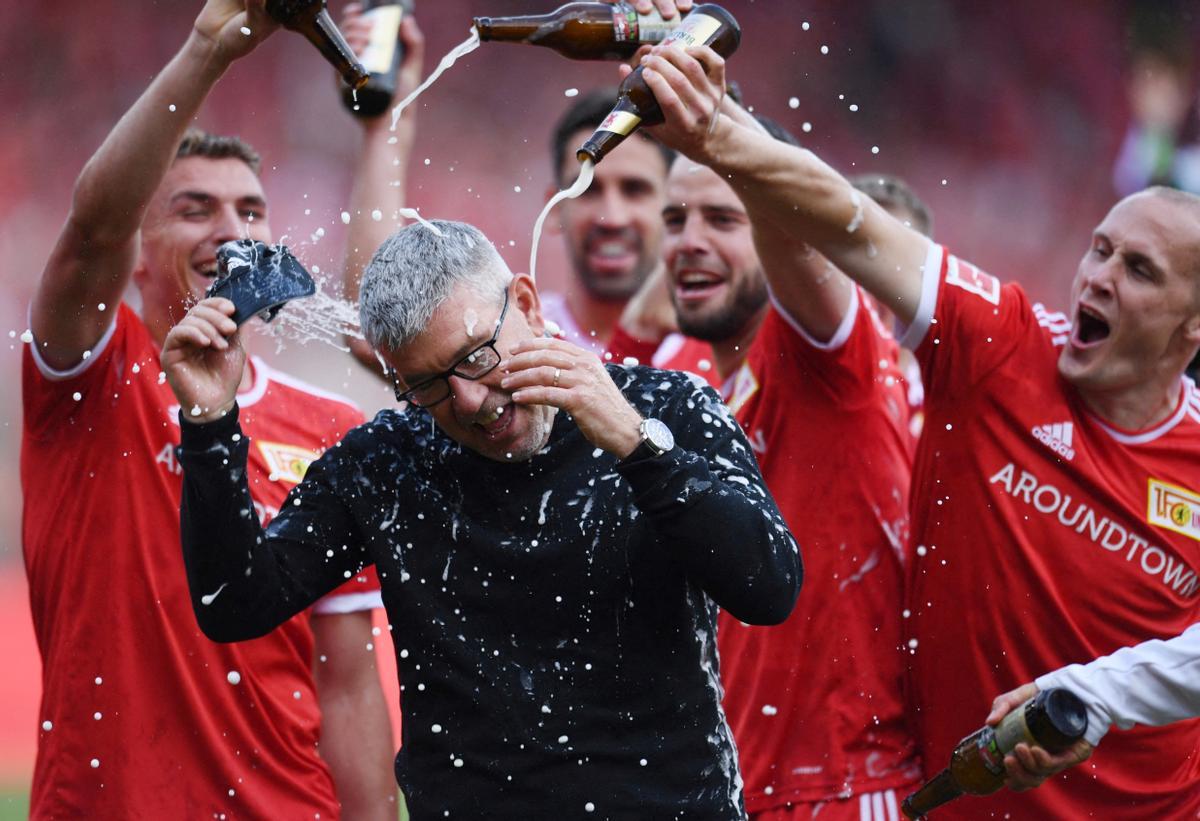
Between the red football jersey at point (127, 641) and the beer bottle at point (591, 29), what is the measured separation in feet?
4.24

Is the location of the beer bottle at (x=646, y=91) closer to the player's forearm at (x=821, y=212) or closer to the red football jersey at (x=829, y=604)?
the player's forearm at (x=821, y=212)

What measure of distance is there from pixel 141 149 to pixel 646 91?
1179 mm

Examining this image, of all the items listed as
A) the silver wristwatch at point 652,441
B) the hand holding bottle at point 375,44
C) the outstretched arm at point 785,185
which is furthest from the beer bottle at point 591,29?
the silver wristwatch at point 652,441

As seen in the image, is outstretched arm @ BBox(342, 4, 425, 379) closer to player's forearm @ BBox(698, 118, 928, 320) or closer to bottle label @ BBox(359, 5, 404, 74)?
bottle label @ BBox(359, 5, 404, 74)

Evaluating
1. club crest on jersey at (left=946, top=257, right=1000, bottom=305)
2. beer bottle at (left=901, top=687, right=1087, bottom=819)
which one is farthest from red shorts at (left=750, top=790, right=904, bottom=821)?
club crest on jersey at (left=946, top=257, right=1000, bottom=305)

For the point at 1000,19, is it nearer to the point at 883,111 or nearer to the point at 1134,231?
the point at 883,111

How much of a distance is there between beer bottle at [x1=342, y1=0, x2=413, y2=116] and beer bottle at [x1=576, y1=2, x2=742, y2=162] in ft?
3.63

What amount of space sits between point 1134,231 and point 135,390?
2.68 meters

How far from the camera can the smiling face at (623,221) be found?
20.2ft

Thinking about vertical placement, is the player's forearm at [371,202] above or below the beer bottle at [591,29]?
below

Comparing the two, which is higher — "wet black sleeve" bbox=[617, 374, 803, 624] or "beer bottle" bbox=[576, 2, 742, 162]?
"beer bottle" bbox=[576, 2, 742, 162]

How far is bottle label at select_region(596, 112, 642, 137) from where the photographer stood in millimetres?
3166

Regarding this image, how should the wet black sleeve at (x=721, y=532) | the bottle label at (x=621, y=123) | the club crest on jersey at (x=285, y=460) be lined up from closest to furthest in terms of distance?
the wet black sleeve at (x=721, y=532), the bottle label at (x=621, y=123), the club crest on jersey at (x=285, y=460)

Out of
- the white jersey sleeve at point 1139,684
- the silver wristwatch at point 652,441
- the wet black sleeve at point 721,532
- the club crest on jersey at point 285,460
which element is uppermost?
the silver wristwatch at point 652,441
